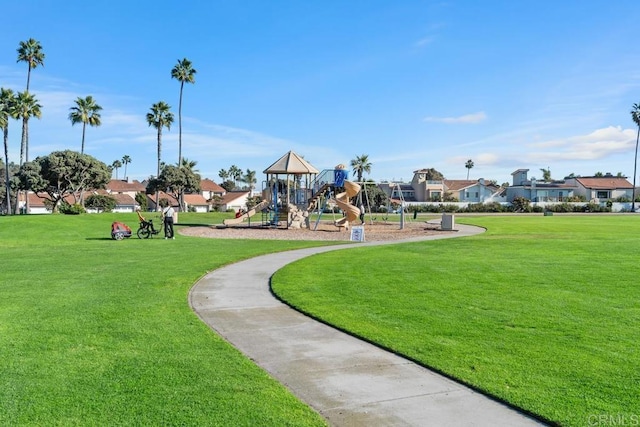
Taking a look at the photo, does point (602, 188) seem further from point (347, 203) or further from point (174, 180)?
point (347, 203)

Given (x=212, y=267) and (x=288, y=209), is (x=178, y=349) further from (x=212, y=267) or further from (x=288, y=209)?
(x=288, y=209)

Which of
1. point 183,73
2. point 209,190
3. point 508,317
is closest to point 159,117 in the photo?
point 183,73

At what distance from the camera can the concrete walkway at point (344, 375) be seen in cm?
485

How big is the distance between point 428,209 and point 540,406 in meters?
75.2

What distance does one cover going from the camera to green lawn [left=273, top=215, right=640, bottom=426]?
18.0 ft

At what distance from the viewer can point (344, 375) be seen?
598cm

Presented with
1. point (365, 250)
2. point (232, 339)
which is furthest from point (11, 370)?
point (365, 250)

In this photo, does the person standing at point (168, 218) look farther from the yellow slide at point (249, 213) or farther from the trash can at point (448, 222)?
the trash can at point (448, 222)

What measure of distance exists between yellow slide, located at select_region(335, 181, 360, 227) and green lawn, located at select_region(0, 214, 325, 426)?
21.0m

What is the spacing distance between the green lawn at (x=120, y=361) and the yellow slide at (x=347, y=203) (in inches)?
825

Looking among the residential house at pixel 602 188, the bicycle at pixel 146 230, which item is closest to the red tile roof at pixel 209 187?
the residential house at pixel 602 188

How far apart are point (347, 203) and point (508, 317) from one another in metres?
25.7

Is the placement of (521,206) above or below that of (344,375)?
above

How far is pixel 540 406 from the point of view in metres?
4.98
